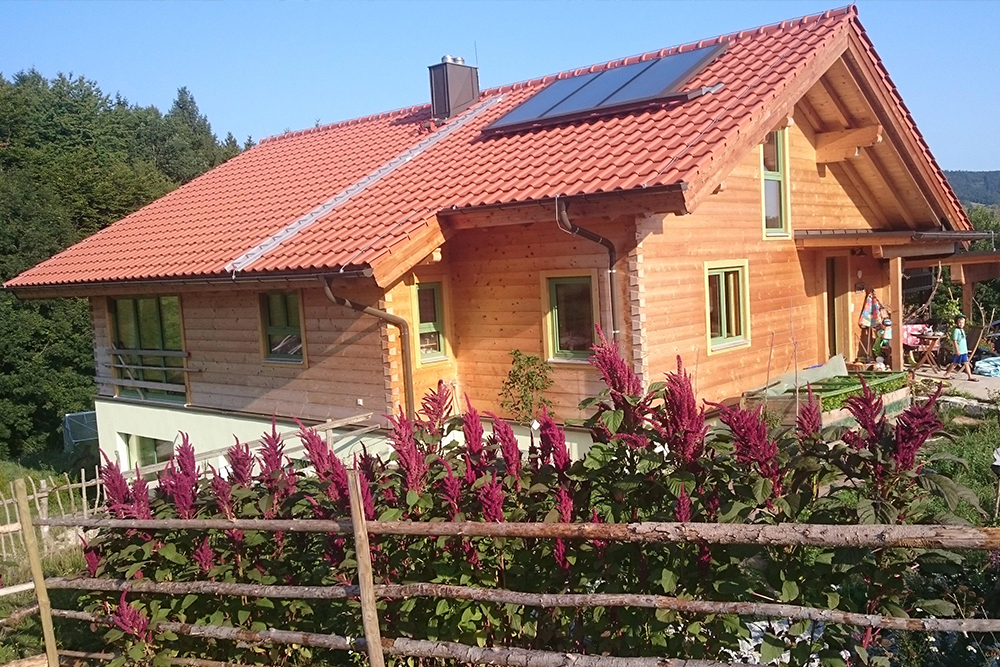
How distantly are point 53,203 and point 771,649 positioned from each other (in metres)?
38.5

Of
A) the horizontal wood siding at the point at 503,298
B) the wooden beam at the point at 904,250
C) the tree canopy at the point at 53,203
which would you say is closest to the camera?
the horizontal wood siding at the point at 503,298

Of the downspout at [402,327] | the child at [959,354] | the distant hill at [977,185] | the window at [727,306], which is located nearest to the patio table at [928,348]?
the child at [959,354]

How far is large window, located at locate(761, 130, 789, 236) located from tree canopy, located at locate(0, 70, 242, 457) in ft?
91.5

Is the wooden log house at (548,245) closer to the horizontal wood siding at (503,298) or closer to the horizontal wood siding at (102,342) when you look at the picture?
the horizontal wood siding at (503,298)

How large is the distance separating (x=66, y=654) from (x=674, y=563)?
471cm

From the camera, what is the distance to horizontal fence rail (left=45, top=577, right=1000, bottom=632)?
11.3 feet

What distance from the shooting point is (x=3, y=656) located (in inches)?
259

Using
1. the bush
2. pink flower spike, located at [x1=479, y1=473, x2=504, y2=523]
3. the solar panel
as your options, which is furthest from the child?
pink flower spike, located at [x1=479, y1=473, x2=504, y2=523]

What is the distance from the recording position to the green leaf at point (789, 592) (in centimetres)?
360

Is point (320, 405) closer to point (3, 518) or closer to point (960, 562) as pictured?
point (3, 518)

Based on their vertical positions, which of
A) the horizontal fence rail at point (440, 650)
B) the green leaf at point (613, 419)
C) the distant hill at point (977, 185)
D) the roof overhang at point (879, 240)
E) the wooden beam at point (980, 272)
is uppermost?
the distant hill at point (977, 185)

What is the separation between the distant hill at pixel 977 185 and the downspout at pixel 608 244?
97465 mm

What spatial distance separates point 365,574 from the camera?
443 cm

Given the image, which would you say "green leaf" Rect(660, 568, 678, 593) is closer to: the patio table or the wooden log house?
the wooden log house
